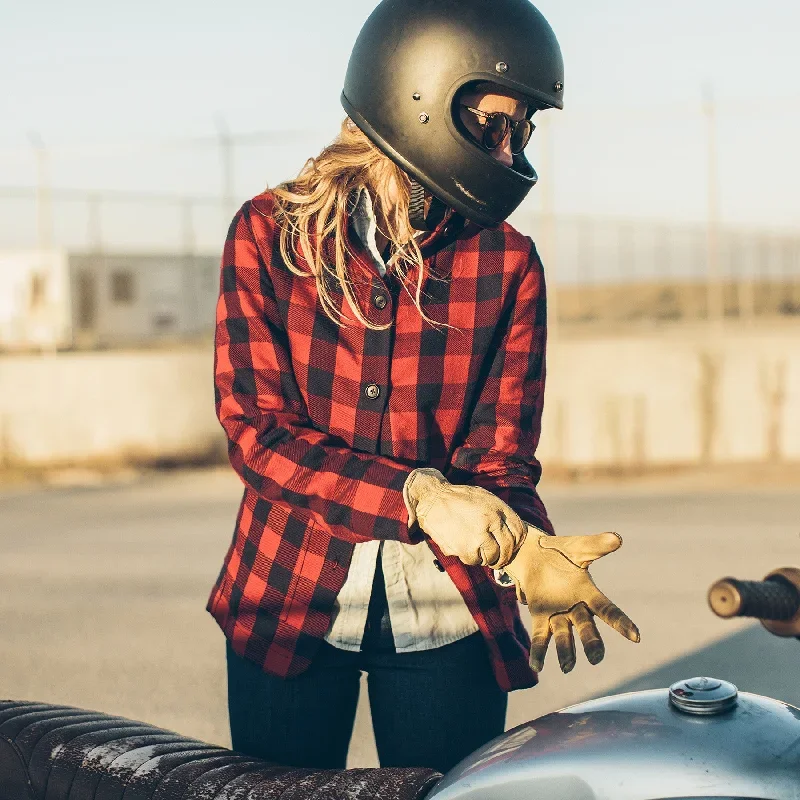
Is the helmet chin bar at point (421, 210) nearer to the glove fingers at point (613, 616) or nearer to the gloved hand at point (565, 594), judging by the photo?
the gloved hand at point (565, 594)

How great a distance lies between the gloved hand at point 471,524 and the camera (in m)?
1.68

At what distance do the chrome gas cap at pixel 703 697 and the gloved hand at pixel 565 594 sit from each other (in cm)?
11

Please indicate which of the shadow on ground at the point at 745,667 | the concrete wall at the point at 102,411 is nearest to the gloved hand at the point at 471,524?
the shadow on ground at the point at 745,667

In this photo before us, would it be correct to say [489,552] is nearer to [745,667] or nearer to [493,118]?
[493,118]

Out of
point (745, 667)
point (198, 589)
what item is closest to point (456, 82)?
point (745, 667)

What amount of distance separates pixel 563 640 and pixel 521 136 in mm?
897

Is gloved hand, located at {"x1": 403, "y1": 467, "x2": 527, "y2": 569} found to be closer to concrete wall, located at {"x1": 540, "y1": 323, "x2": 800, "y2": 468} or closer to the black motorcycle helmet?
the black motorcycle helmet

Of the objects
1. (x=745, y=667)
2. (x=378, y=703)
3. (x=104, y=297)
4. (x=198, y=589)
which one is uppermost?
(x=104, y=297)

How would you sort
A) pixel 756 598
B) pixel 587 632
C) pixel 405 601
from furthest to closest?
1. pixel 405 601
2. pixel 587 632
3. pixel 756 598

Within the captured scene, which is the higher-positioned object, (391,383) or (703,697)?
(391,383)

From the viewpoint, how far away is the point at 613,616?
1545 mm

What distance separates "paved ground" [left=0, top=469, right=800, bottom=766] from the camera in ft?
15.1

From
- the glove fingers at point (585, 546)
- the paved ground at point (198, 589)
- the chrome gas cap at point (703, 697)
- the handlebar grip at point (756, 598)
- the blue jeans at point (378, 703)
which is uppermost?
the glove fingers at point (585, 546)

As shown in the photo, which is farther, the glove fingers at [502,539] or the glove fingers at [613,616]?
the glove fingers at [502,539]
